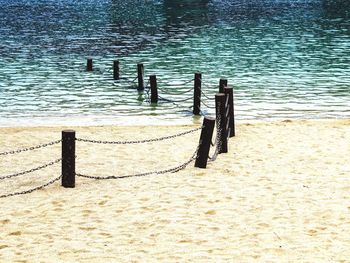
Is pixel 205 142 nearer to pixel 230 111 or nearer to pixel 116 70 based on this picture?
pixel 230 111

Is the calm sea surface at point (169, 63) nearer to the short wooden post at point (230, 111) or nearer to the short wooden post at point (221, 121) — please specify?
the short wooden post at point (230, 111)

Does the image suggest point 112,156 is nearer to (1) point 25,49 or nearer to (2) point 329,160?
(2) point 329,160

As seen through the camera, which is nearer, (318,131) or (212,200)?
(212,200)

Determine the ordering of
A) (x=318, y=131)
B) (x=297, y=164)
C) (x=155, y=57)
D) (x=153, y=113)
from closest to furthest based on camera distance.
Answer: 1. (x=297, y=164)
2. (x=318, y=131)
3. (x=153, y=113)
4. (x=155, y=57)

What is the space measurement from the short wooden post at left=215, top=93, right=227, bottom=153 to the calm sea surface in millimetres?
6953

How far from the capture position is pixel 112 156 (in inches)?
638

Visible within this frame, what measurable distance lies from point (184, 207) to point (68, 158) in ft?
9.10

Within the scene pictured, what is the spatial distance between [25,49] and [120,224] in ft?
128

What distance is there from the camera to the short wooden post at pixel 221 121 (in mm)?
15745

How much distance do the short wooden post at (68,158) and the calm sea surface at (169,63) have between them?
33.2ft

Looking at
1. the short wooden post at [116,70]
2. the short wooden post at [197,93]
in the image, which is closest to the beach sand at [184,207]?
the short wooden post at [197,93]

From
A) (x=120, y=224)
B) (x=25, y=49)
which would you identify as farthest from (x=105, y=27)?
(x=120, y=224)

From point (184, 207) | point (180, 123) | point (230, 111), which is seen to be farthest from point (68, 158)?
point (180, 123)

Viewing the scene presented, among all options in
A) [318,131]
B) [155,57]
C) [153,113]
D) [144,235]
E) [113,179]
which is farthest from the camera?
[155,57]
